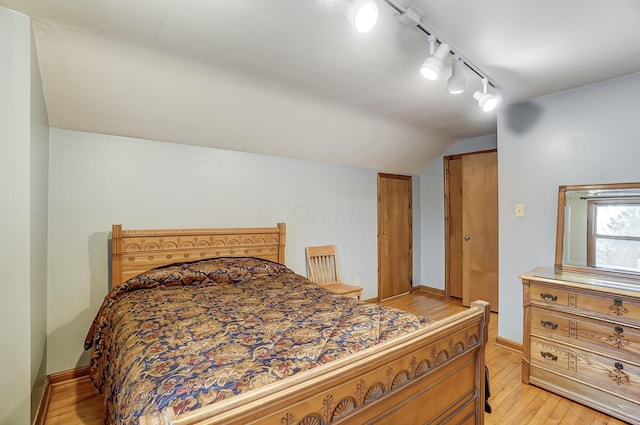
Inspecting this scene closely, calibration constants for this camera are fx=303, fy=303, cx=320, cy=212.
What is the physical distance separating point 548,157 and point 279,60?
2.42 metres

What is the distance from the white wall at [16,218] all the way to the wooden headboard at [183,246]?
0.73 metres

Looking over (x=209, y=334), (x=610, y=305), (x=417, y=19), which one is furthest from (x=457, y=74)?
(x=209, y=334)

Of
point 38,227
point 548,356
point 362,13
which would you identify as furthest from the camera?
point 548,356

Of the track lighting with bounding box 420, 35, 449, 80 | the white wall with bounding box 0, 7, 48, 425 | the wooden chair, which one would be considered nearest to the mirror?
the track lighting with bounding box 420, 35, 449, 80

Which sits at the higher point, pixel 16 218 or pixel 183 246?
pixel 16 218

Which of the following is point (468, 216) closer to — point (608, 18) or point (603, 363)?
point (603, 363)

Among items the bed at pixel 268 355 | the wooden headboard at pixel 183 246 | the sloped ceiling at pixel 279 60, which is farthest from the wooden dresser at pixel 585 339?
the wooden headboard at pixel 183 246

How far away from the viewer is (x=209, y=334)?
1.40 meters

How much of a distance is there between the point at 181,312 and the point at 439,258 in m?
3.98

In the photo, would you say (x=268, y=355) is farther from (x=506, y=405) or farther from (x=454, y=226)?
(x=454, y=226)

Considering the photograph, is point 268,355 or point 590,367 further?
point 590,367

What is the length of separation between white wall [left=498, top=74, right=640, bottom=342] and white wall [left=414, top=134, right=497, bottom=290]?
5.28ft

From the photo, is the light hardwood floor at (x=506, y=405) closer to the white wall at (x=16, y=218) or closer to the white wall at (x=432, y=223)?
the white wall at (x=16, y=218)

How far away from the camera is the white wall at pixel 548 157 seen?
2.30m
